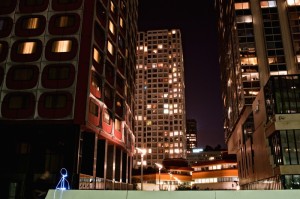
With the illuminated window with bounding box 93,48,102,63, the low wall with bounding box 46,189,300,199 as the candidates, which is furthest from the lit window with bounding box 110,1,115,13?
the low wall with bounding box 46,189,300,199

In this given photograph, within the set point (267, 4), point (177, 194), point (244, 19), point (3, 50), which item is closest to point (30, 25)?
point (3, 50)

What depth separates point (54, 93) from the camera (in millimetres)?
42156

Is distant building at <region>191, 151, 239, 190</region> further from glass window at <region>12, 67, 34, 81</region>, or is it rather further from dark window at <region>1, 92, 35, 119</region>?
glass window at <region>12, 67, 34, 81</region>

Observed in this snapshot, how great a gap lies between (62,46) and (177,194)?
3786 cm

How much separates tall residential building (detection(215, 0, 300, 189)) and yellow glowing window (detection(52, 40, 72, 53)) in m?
29.6

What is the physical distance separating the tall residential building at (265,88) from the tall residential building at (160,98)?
238ft

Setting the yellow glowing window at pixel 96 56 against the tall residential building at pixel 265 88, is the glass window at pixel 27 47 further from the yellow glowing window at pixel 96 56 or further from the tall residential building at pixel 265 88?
the tall residential building at pixel 265 88

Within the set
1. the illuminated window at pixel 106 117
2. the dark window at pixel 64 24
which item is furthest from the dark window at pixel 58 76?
the illuminated window at pixel 106 117

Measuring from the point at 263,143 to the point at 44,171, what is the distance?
33.6 metres

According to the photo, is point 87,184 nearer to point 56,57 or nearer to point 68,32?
point 56,57

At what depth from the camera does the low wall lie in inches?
388

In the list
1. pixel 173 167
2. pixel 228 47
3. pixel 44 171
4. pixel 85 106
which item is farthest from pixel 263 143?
pixel 173 167

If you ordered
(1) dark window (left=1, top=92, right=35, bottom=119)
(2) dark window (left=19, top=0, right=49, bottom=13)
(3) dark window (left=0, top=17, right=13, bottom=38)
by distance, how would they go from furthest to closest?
(2) dark window (left=19, top=0, right=49, bottom=13) < (3) dark window (left=0, top=17, right=13, bottom=38) < (1) dark window (left=1, top=92, right=35, bottom=119)

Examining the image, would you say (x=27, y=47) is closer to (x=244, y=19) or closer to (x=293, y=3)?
(x=244, y=19)
